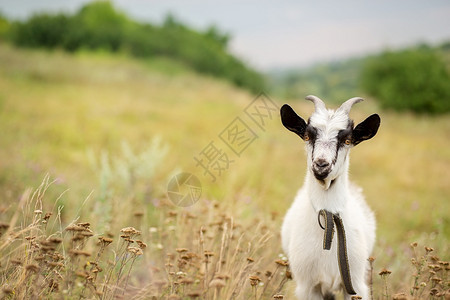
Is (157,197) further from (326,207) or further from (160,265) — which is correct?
(326,207)

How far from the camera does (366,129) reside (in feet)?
8.10

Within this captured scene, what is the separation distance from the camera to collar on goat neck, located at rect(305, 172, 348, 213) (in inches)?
102

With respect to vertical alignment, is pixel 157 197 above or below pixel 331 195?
below

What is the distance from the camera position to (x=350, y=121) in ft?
8.23

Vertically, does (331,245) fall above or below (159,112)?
below

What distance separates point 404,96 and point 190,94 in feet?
58.0

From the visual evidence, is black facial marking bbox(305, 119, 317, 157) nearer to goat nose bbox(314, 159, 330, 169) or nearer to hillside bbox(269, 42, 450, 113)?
goat nose bbox(314, 159, 330, 169)

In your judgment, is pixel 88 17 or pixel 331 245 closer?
pixel 331 245

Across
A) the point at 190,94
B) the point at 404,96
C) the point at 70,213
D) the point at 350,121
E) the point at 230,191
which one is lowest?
the point at 70,213

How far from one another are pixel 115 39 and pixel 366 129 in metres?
34.2

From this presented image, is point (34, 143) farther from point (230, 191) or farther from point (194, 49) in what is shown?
point (194, 49)

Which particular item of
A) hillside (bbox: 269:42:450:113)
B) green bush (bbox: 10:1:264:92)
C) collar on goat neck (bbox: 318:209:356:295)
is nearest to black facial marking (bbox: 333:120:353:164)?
collar on goat neck (bbox: 318:209:356:295)

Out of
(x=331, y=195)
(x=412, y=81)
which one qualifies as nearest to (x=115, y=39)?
(x=412, y=81)

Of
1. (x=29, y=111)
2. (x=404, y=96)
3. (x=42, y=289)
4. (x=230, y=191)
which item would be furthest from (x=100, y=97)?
(x=404, y=96)
